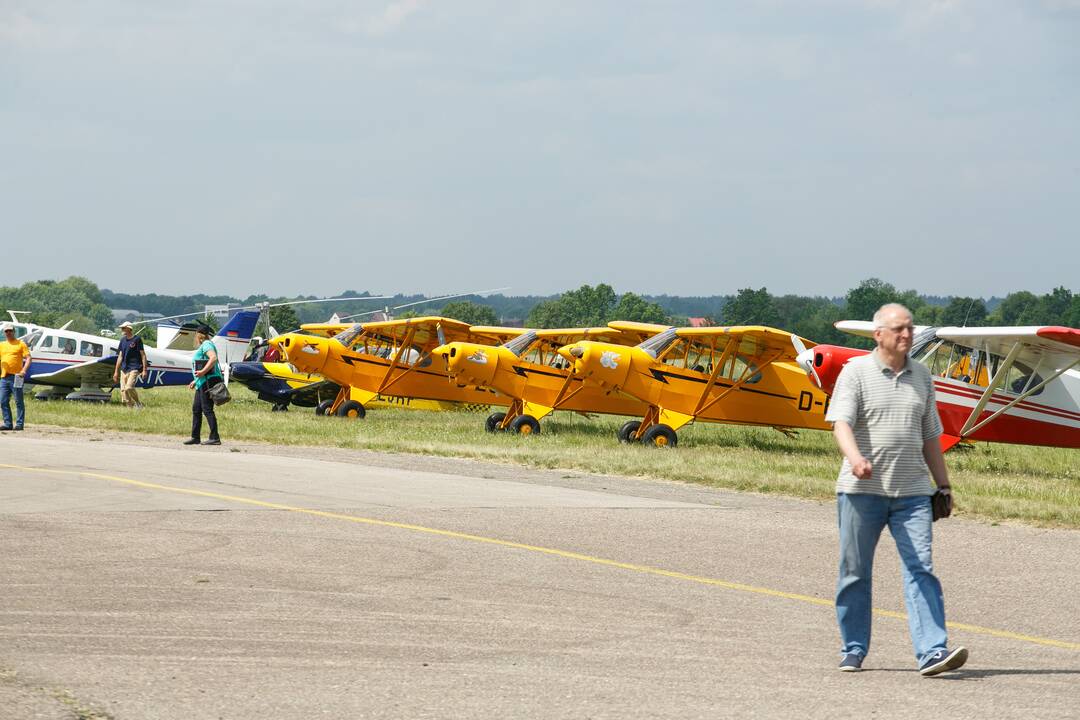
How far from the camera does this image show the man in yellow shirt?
66.1 feet

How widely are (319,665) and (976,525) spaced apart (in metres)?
7.61

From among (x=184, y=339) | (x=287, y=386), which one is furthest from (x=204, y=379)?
(x=184, y=339)

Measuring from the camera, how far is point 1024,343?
1892 centimetres

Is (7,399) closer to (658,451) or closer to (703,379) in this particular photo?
(658,451)

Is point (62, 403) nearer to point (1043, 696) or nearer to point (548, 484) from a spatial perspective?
point (548, 484)

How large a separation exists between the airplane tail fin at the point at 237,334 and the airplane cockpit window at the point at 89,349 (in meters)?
7.62

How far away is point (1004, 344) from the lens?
762 inches

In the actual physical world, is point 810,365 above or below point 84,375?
above

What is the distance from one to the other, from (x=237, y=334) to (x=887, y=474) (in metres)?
34.8

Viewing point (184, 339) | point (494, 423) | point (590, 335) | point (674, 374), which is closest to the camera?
point (674, 374)

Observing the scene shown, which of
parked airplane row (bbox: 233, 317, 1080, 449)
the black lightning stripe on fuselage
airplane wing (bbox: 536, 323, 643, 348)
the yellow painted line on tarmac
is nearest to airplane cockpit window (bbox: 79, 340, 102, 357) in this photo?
parked airplane row (bbox: 233, 317, 1080, 449)

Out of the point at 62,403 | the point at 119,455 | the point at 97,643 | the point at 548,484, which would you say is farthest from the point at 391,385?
the point at 97,643

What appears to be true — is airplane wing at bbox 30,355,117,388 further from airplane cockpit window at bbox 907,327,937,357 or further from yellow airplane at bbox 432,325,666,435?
airplane cockpit window at bbox 907,327,937,357

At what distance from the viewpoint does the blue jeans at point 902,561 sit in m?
5.66
